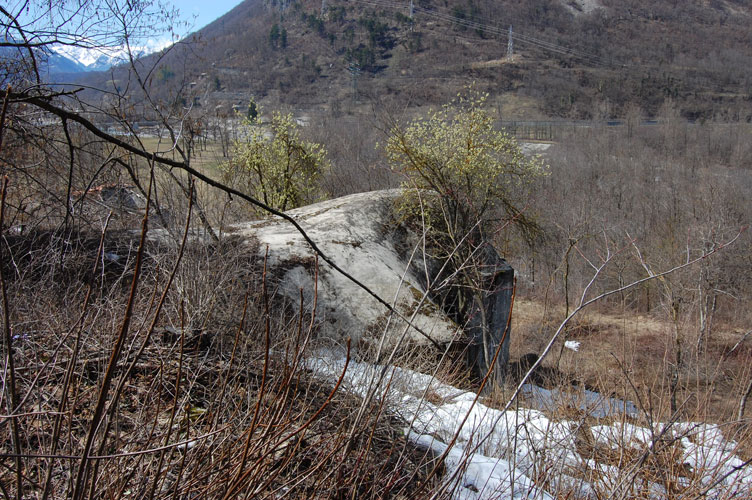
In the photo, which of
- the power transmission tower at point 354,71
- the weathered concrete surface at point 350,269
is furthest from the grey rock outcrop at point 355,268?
the power transmission tower at point 354,71

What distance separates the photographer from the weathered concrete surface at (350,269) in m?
6.65

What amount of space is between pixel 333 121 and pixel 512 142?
3212cm

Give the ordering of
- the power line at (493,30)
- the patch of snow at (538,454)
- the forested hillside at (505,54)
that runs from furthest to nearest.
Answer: the power line at (493,30), the forested hillside at (505,54), the patch of snow at (538,454)

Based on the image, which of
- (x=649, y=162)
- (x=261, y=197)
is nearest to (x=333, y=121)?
(x=649, y=162)

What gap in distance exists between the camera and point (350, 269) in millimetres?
7754

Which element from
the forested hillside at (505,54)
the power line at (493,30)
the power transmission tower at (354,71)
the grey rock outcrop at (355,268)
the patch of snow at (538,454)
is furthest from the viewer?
the power line at (493,30)

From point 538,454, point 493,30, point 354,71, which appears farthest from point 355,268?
point 493,30

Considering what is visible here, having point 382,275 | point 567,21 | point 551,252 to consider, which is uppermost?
point 567,21

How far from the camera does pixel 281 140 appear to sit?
48.0 ft

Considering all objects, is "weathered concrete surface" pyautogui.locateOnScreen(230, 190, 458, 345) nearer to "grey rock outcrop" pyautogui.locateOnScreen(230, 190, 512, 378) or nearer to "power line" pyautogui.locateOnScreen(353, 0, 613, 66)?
"grey rock outcrop" pyautogui.locateOnScreen(230, 190, 512, 378)

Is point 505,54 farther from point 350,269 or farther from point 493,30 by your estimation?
point 350,269

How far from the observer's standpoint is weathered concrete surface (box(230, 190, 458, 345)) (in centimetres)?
665

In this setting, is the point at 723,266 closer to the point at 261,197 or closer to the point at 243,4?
the point at 261,197

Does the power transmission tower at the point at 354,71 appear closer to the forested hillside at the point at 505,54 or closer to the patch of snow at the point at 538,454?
the forested hillside at the point at 505,54
